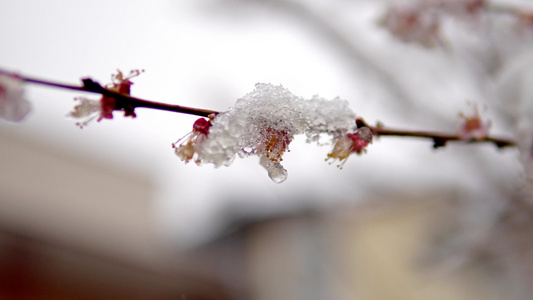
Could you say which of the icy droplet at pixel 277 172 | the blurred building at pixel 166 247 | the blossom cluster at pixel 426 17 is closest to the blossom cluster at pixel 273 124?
the icy droplet at pixel 277 172

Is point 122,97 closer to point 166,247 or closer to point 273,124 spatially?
point 273,124

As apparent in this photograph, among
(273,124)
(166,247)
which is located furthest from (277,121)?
(166,247)

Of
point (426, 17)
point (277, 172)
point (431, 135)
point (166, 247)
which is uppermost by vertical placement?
point (166, 247)

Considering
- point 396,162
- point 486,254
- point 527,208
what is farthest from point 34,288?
point 527,208

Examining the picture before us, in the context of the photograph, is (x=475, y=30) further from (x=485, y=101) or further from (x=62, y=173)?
(x=62, y=173)

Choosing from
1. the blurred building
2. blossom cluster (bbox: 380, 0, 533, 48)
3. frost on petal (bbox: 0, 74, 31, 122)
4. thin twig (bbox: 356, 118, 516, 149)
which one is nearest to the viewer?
frost on petal (bbox: 0, 74, 31, 122)

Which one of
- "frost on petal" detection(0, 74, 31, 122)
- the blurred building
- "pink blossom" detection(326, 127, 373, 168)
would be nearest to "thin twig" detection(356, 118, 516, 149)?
"pink blossom" detection(326, 127, 373, 168)

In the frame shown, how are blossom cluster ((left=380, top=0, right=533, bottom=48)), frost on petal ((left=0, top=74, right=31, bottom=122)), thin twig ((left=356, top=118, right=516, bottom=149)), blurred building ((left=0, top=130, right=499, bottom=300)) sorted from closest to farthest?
1. frost on petal ((left=0, top=74, right=31, bottom=122))
2. thin twig ((left=356, top=118, right=516, bottom=149))
3. blossom cluster ((left=380, top=0, right=533, bottom=48))
4. blurred building ((left=0, top=130, right=499, bottom=300))

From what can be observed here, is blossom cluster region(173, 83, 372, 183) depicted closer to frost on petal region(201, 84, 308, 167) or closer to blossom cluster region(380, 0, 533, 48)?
frost on petal region(201, 84, 308, 167)
